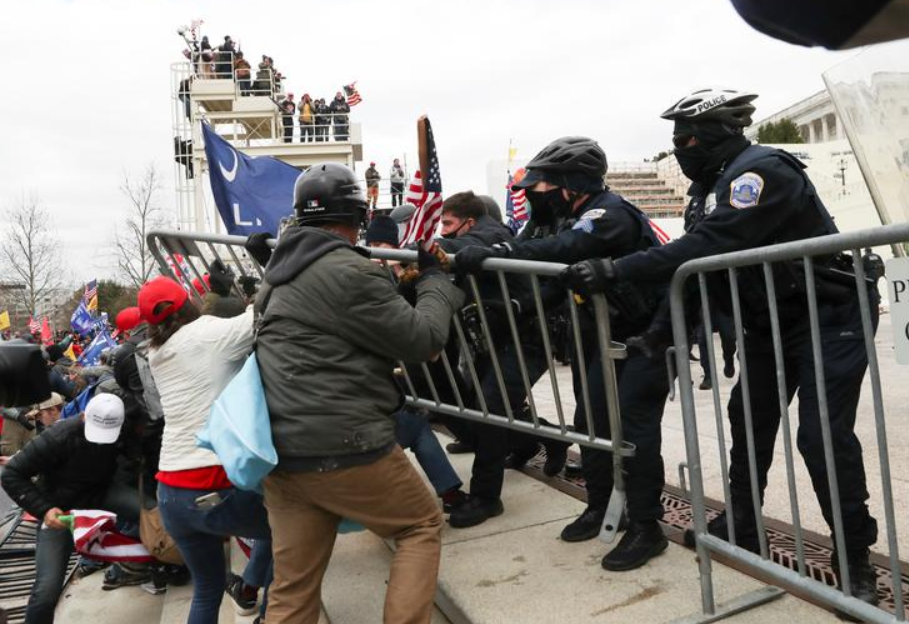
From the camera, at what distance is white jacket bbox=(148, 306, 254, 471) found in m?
3.36

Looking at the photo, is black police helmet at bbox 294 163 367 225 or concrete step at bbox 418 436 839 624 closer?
black police helmet at bbox 294 163 367 225

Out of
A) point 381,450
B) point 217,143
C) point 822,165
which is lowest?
point 381,450

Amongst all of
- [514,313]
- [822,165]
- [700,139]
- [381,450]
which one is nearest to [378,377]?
[381,450]

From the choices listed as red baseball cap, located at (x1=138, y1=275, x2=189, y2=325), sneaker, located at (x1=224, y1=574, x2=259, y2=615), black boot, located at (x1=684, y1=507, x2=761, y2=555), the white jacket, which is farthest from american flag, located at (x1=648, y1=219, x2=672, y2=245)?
sneaker, located at (x1=224, y1=574, x2=259, y2=615)

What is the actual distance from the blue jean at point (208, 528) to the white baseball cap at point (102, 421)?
4.13 feet

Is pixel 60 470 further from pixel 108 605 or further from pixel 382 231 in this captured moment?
pixel 382 231

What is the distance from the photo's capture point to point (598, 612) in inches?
116

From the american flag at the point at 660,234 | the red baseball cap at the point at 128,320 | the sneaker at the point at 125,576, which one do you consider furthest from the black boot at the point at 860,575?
the red baseball cap at the point at 128,320

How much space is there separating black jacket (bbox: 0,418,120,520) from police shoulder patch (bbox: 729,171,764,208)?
3.78 metres

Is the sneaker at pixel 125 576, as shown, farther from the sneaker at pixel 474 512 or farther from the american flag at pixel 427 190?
the american flag at pixel 427 190

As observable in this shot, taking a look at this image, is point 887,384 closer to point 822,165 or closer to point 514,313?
point 514,313

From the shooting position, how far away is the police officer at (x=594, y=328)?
3326 mm

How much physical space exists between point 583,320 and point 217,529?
1862 mm

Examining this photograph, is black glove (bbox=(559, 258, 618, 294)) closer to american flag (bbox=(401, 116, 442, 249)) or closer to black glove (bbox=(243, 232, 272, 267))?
american flag (bbox=(401, 116, 442, 249))
